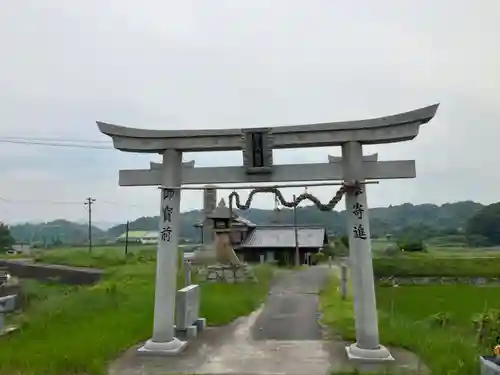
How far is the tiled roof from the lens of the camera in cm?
3809

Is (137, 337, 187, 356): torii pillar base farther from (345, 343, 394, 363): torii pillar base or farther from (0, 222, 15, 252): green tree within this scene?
(0, 222, 15, 252): green tree

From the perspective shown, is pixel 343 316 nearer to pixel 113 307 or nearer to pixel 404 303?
pixel 113 307

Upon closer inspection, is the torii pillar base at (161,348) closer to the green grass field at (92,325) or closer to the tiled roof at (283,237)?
the green grass field at (92,325)

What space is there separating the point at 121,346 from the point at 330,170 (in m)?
5.22

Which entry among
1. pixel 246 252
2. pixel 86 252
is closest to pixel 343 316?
Answer: pixel 246 252

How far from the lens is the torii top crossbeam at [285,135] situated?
9.27 meters

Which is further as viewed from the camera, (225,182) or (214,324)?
(214,324)

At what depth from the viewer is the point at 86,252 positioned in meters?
43.9

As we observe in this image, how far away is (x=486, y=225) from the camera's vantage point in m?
50.8

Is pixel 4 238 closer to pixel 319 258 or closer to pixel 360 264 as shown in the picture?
pixel 319 258

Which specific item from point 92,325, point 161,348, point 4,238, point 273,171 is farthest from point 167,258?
point 4,238

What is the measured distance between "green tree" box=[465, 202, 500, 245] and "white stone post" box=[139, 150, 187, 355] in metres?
45.5

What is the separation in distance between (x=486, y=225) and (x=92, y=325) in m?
47.3

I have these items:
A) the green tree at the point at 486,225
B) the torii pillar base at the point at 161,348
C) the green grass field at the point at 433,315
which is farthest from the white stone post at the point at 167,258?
the green tree at the point at 486,225
